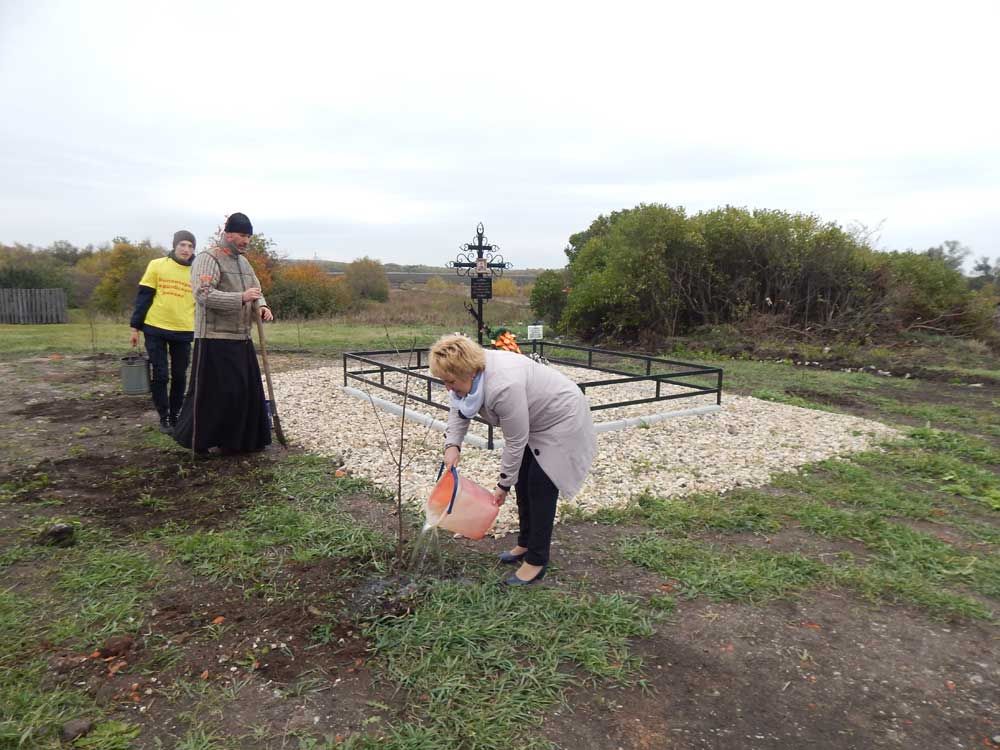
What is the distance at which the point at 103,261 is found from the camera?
105 ft

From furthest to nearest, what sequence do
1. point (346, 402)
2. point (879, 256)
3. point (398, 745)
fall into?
point (879, 256)
point (346, 402)
point (398, 745)

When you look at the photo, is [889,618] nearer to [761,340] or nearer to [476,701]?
[476,701]

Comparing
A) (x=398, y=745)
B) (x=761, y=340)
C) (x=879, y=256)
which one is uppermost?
(x=879, y=256)

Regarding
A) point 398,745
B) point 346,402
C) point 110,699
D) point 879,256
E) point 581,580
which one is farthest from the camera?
point 879,256

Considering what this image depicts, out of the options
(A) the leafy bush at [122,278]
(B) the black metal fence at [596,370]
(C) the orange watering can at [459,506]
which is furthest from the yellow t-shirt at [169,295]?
(A) the leafy bush at [122,278]

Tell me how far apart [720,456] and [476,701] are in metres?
3.66

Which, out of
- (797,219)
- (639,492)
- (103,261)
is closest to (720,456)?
(639,492)

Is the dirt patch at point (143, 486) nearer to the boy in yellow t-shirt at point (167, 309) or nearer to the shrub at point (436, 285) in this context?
the boy in yellow t-shirt at point (167, 309)

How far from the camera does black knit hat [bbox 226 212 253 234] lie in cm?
457

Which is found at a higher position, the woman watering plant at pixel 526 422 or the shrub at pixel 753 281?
the shrub at pixel 753 281

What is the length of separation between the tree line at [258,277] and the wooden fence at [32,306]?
106 cm

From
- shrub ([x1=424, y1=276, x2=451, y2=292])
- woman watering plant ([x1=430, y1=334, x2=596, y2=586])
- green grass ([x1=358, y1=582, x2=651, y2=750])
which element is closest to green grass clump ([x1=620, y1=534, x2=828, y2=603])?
green grass ([x1=358, y1=582, x2=651, y2=750])

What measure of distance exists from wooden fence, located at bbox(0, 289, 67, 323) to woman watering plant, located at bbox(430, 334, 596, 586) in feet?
81.3

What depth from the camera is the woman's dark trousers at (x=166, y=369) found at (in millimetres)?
5305
